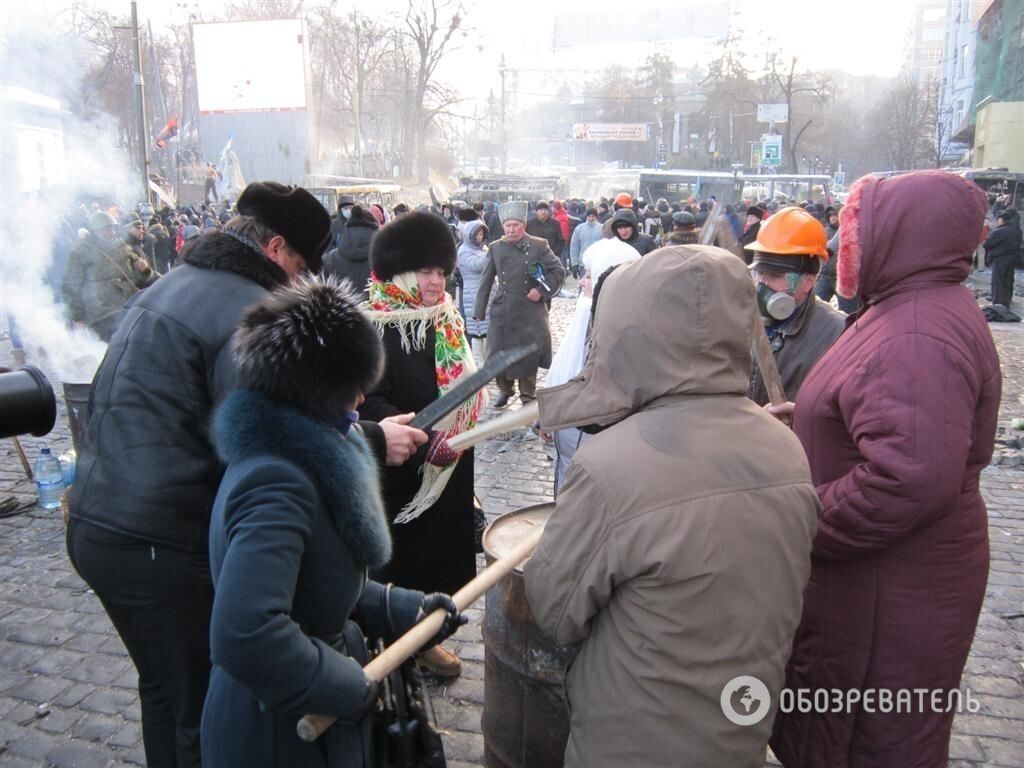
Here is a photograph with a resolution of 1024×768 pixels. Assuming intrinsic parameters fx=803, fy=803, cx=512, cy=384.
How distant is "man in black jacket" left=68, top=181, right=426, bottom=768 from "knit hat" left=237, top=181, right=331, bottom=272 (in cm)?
12

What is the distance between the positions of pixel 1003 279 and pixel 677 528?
1569 centimetres

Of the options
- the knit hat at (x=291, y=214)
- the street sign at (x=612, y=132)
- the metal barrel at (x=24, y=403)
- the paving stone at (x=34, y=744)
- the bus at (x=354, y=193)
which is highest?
the street sign at (x=612, y=132)

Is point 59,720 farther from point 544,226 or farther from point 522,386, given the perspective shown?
point 544,226

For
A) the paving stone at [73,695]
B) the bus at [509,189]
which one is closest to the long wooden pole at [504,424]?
the paving stone at [73,695]

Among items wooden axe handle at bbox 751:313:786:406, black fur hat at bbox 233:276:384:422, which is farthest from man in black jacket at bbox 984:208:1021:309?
black fur hat at bbox 233:276:384:422

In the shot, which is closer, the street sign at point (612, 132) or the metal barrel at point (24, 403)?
the metal barrel at point (24, 403)

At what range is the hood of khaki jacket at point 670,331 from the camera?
159 cm

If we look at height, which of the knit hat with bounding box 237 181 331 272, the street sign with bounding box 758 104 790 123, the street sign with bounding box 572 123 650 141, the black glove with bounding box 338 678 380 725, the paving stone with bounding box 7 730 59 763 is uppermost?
the street sign with bounding box 572 123 650 141

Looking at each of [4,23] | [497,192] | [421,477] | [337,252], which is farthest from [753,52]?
[421,477]

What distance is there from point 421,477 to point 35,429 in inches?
75.4

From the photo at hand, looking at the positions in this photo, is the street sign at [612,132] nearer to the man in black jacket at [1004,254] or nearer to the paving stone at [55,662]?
the man in black jacket at [1004,254]

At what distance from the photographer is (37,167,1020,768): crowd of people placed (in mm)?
1589

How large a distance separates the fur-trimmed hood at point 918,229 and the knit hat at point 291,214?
1.57m

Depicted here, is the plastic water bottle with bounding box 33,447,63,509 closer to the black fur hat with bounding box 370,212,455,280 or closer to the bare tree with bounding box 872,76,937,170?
the black fur hat with bounding box 370,212,455,280
